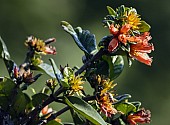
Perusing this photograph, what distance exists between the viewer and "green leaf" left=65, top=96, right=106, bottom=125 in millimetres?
956

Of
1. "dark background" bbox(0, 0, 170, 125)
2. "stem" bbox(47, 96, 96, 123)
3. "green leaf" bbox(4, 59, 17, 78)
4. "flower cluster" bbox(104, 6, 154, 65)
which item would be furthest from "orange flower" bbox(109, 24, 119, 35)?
"dark background" bbox(0, 0, 170, 125)

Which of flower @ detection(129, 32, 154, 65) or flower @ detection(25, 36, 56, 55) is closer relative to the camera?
flower @ detection(129, 32, 154, 65)

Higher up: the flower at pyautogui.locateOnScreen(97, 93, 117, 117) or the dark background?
the dark background

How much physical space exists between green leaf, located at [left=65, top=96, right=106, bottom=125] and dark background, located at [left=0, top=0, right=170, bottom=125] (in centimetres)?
422

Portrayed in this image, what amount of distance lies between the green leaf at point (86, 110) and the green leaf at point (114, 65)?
99 millimetres

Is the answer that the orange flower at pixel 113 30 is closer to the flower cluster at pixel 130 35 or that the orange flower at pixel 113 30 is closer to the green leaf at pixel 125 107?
the flower cluster at pixel 130 35

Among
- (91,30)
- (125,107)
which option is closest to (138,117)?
(125,107)

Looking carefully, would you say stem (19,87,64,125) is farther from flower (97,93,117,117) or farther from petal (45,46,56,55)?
petal (45,46,56,55)

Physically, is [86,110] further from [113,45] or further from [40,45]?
[40,45]

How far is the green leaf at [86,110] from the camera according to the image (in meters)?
0.96

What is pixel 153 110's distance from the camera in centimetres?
604

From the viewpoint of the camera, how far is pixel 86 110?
3.17 ft

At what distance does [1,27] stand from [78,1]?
5.22ft

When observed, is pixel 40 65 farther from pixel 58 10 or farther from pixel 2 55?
pixel 58 10
